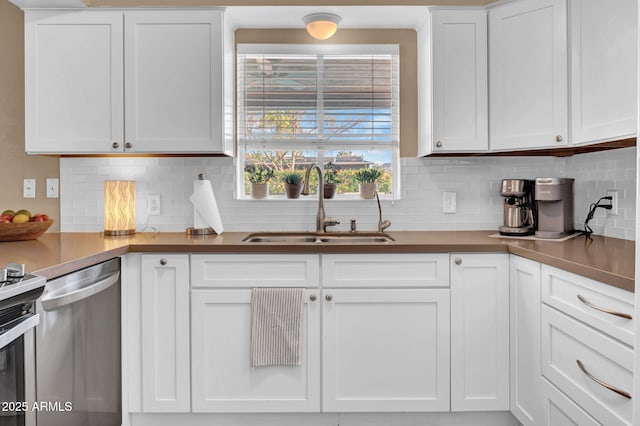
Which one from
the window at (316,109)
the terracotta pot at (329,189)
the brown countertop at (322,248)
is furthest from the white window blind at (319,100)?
the brown countertop at (322,248)

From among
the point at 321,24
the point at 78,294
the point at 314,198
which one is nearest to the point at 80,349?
the point at 78,294

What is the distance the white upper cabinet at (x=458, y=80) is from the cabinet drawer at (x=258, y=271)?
0.99 meters

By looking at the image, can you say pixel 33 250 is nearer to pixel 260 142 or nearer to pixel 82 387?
pixel 82 387

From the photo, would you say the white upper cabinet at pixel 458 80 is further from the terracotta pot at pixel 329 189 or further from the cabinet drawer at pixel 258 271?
the cabinet drawer at pixel 258 271

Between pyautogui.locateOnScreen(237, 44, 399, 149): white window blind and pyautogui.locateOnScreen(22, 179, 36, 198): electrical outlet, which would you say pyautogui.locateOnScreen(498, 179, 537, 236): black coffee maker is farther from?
pyautogui.locateOnScreen(22, 179, 36, 198): electrical outlet

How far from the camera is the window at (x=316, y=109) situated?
2.66 meters

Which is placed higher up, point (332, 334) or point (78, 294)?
point (78, 294)

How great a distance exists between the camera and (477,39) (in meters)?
2.31

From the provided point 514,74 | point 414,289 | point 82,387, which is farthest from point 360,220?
point 82,387

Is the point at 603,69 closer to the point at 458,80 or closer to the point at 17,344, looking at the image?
the point at 458,80

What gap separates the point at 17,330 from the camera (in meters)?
1.16

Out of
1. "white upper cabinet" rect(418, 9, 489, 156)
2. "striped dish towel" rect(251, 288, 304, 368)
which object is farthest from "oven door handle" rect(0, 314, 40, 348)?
"white upper cabinet" rect(418, 9, 489, 156)

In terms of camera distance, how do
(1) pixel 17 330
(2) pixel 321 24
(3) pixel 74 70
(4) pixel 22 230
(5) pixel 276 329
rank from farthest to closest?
(2) pixel 321 24 < (3) pixel 74 70 < (4) pixel 22 230 < (5) pixel 276 329 < (1) pixel 17 330

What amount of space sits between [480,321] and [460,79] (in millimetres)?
1265
